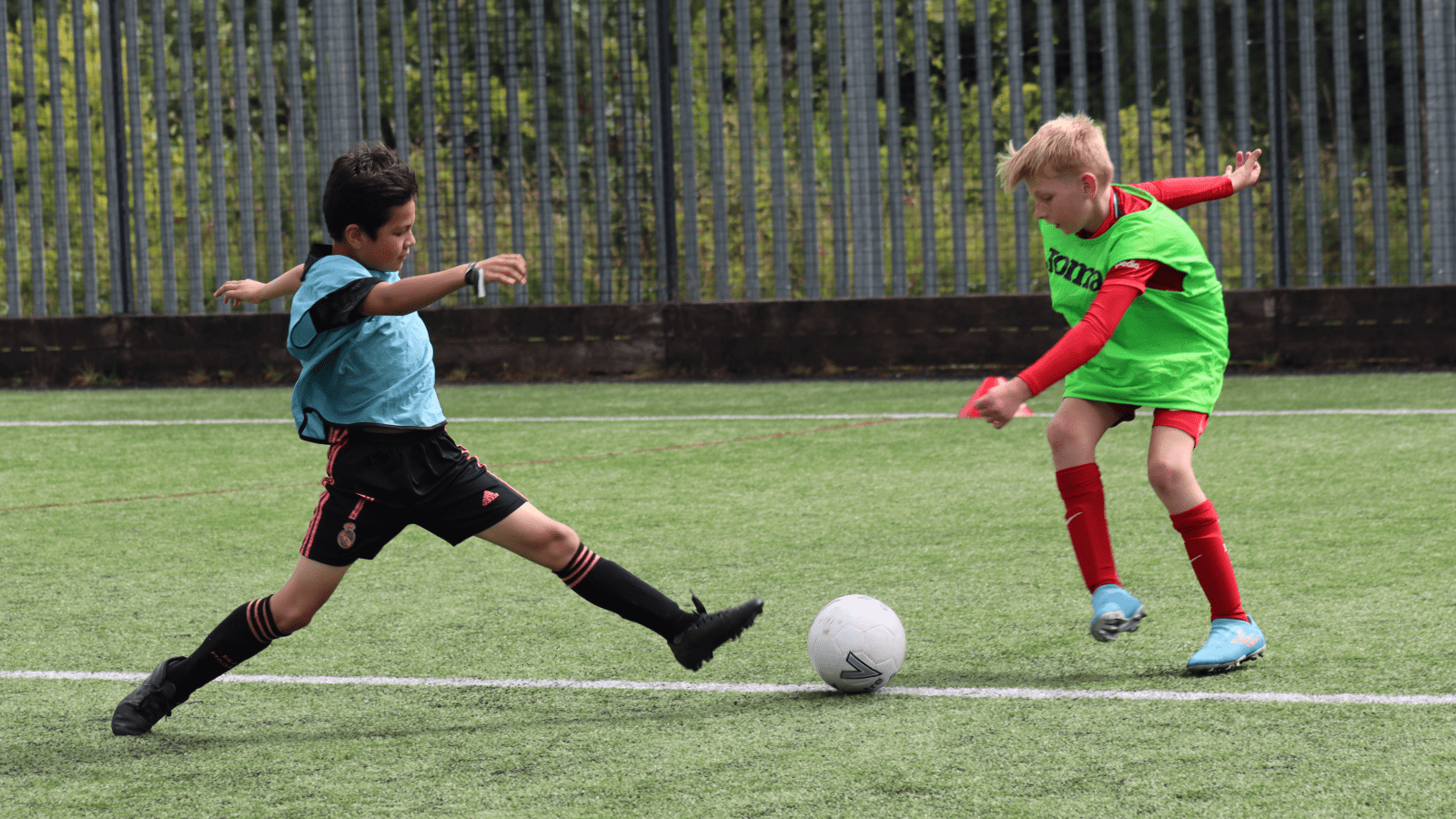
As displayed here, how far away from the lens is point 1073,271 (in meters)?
4.13

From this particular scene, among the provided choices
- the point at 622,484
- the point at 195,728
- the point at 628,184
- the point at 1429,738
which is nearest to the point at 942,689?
the point at 1429,738

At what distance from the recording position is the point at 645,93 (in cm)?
1298

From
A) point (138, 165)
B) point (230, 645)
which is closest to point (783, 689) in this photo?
point (230, 645)

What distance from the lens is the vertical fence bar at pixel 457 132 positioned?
43.3 ft

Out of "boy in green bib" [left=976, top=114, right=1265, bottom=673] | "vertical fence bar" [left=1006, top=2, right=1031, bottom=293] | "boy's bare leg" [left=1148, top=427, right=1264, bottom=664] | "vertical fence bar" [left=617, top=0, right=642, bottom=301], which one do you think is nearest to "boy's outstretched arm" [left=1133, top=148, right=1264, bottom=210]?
"boy in green bib" [left=976, top=114, right=1265, bottom=673]

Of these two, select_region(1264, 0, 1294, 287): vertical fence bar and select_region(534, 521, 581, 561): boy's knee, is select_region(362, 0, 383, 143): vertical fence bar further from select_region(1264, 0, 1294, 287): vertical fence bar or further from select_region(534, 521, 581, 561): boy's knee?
select_region(534, 521, 581, 561): boy's knee

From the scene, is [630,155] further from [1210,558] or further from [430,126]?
[1210,558]

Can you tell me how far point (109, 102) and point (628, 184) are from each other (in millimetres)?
4743

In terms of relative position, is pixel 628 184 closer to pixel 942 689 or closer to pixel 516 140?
pixel 516 140

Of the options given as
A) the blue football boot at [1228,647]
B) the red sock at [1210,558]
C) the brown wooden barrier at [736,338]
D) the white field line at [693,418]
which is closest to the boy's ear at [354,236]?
the red sock at [1210,558]

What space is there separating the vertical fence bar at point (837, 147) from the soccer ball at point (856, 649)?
899 cm

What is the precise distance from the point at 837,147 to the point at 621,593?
30.2ft

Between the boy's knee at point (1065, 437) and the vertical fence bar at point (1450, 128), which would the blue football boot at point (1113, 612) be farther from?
the vertical fence bar at point (1450, 128)

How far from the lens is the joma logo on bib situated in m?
4.05
